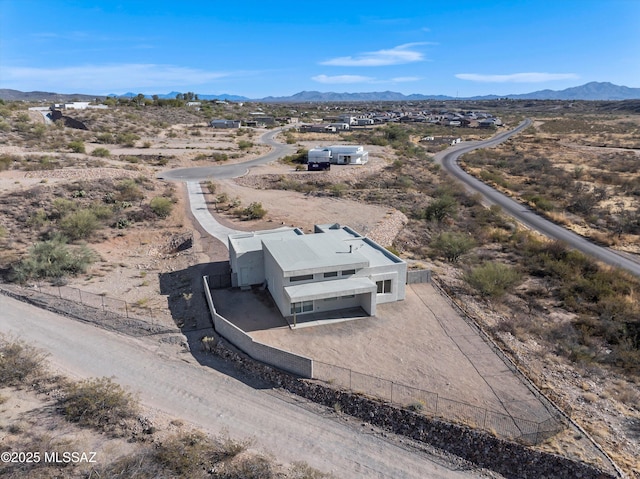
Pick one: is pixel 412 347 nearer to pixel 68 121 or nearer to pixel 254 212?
pixel 254 212

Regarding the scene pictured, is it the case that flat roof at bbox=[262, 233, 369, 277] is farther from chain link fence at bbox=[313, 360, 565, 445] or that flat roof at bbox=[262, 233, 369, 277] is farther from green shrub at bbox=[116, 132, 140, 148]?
green shrub at bbox=[116, 132, 140, 148]

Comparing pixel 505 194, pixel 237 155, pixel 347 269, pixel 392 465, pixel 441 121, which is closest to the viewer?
pixel 392 465

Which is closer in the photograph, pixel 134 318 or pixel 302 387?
pixel 302 387

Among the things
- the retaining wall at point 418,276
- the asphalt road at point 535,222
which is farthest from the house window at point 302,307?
the asphalt road at point 535,222

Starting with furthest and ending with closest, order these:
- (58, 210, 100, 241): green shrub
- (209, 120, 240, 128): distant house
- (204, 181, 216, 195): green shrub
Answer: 1. (209, 120, 240, 128): distant house
2. (204, 181, 216, 195): green shrub
3. (58, 210, 100, 241): green shrub

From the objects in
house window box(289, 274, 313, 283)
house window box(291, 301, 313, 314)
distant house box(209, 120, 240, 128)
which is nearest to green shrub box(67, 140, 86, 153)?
distant house box(209, 120, 240, 128)

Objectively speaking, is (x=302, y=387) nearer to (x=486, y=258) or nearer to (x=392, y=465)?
(x=392, y=465)

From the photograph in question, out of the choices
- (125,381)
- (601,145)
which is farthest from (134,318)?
(601,145)
